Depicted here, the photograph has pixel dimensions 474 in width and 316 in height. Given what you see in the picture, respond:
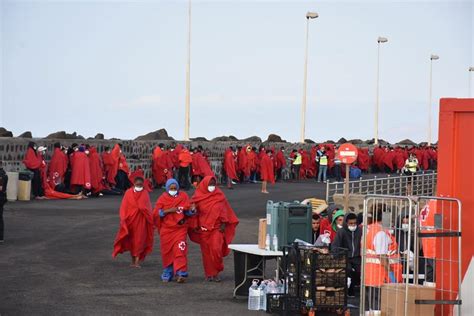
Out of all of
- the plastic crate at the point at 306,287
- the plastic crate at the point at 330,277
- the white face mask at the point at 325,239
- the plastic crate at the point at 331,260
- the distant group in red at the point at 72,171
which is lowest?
the plastic crate at the point at 306,287

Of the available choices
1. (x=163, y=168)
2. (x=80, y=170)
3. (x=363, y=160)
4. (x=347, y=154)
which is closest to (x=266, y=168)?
(x=163, y=168)

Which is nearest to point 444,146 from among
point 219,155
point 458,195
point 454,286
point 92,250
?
point 458,195

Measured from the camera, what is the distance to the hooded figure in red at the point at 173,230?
14945 mm

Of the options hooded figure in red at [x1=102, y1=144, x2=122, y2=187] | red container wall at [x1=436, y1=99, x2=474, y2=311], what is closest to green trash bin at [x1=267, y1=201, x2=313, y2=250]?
red container wall at [x1=436, y1=99, x2=474, y2=311]

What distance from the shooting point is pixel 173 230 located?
15.1 metres

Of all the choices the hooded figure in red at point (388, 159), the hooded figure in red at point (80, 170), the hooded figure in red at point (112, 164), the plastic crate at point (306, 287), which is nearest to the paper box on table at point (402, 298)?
the plastic crate at point (306, 287)

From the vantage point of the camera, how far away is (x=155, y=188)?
122 feet

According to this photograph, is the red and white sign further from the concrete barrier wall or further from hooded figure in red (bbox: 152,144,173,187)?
hooded figure in red (bbox: 152,144,173,187)

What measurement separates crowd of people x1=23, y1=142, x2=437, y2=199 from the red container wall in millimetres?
13620

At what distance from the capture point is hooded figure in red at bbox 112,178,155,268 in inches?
649

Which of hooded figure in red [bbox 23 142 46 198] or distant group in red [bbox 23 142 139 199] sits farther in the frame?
distant group in red [bbox 23 142 139 199]

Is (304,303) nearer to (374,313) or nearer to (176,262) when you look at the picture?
(374,313)

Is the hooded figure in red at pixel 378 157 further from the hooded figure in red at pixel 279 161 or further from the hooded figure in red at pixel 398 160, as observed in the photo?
the hooded figure in red at pixel 279 161

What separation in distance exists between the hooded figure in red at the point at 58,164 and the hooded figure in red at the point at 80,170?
0.96ft
